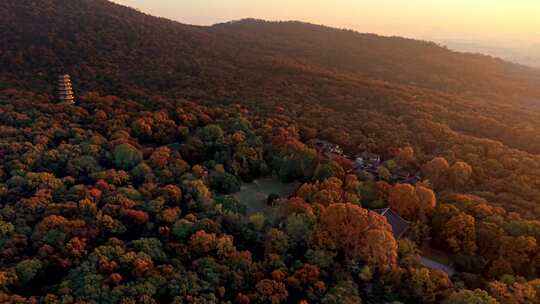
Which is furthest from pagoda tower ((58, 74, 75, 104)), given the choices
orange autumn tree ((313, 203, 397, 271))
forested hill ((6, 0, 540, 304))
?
orange autumn tree ((313, 203, 397, 271))

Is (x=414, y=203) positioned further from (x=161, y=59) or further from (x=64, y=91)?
(x=161, y=59)

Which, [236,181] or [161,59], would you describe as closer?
[236,181]

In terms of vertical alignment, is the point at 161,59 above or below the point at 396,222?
above

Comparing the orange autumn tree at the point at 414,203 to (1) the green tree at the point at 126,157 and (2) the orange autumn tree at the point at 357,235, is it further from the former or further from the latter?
(1) the green tree at the point at 126,157

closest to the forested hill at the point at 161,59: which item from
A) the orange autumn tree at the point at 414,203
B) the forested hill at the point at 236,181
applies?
the forested hill at the point at 236,181

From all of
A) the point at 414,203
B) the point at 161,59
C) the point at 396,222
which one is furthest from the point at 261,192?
the point at 161,59

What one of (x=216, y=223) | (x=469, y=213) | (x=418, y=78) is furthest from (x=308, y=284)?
(x=418, y=78)
